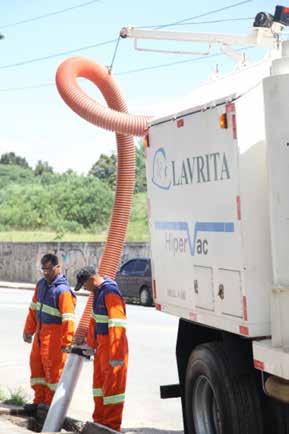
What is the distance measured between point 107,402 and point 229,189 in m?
2.74

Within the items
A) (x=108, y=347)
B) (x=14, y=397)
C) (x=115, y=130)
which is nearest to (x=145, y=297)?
(x=14, y=397)

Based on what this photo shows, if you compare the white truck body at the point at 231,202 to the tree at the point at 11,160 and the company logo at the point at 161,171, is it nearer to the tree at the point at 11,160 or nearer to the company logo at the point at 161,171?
the company logo at the point at 161,171

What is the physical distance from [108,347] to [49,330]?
1621mm

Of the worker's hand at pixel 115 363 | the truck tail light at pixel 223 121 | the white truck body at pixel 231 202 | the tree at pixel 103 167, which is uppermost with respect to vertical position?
the tree at pixel 103 167

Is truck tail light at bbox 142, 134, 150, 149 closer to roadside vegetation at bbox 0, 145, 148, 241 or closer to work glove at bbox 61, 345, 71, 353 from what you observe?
work glove at bbox 61, 345, 71, 353

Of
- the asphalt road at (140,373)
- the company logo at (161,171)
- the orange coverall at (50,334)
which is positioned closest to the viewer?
the company logo at (161,171)

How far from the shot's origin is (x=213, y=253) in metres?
6.65

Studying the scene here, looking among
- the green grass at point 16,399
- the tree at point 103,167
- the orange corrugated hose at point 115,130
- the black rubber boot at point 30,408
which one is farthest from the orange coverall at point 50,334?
the tree at point 103,167

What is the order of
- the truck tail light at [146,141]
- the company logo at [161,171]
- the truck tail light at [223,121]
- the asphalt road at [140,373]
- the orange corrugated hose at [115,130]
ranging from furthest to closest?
the asphalt road at [140,373] → the orange corrugated hose at [115,130] → the truck tail light at [146,141] → the company logo at [161,171] → the truck tail light at [223,121]

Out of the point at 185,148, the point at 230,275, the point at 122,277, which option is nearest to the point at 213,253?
the point at 230,275

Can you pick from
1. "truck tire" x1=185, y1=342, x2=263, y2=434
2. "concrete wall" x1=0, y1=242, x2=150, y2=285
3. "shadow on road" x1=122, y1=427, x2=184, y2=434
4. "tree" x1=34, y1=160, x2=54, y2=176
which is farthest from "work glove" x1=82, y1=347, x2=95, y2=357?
"tree" x1=34, y1=160, x2=54, y2=176

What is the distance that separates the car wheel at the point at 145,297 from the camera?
25516mm

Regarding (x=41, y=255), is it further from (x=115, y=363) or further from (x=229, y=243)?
(x=229, y=243)

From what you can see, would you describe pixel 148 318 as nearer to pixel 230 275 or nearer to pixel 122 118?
pixel 122 118
